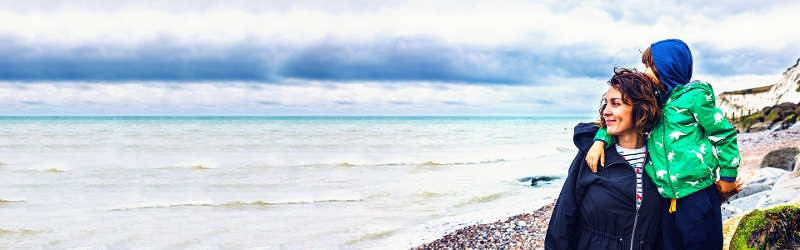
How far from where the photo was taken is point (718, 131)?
107 inches

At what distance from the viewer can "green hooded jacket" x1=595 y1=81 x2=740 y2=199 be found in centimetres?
271

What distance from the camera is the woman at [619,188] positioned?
2.85 m

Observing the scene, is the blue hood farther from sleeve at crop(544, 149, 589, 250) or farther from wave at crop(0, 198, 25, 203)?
wave at crop(0, 198, 25, 203)

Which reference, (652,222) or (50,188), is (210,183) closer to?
(50,188)

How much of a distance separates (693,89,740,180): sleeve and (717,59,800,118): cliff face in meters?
65.6

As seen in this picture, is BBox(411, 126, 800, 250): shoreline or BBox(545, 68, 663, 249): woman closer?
BBox(545, 68, 663, 249): woman

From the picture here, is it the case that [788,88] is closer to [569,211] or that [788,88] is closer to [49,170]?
[49,170]

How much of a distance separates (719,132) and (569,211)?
2.74 feet

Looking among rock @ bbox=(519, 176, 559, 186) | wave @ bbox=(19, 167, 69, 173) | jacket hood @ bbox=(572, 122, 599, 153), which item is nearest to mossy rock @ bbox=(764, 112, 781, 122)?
rock @ bbox=(519, 176, 559, 186)

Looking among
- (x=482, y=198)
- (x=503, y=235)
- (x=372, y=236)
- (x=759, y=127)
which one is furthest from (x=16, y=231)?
(x=759, y=127)

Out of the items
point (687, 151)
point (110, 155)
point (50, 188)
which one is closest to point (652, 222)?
point (687, 151)

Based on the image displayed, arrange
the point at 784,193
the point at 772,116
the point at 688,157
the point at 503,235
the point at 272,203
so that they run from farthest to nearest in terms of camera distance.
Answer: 1. the point at 772,116
2. the point at 272,203
3. the point at 503,235
4. the point at 784,193
5. the point at 688,157

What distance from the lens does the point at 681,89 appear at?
2811 millimetres

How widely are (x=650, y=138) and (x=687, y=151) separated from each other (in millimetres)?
222
